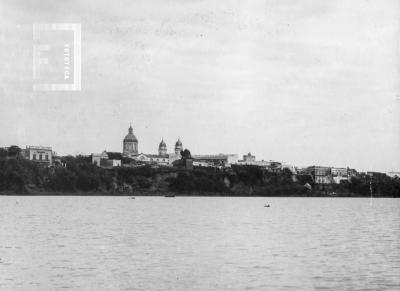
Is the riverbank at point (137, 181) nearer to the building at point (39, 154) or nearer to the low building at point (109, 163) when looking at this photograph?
the building at point (39, 154)

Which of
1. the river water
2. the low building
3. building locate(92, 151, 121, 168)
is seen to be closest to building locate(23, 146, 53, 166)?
building locate(92, 151, 121, 168)

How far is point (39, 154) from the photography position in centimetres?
18188

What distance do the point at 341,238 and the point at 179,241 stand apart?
411 inches

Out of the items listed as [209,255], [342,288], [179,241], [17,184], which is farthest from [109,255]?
[17,184]

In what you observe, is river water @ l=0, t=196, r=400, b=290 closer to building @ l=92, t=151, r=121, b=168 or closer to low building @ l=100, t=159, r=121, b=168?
low building @ l=100, t=159, r=121, b=168

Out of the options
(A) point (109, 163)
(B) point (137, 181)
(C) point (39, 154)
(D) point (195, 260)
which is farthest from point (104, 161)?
(D) point (195, 260)

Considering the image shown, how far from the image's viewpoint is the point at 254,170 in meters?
191

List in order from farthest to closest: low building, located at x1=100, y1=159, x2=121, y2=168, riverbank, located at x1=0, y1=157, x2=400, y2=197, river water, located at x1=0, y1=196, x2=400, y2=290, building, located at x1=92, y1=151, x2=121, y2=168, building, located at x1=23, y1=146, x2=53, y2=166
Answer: building, located at x1=92, y1=151, x2=121, y2=168 < low building, located at x1=100, y1=159, x2=121, y2=168 < building, located at x1=23, y1=146, x2=53, y2=166 < riverbank, located at x1=0, y1=157, x2=400, y2=197 < river water, located at x1=0, y1=196, x2=400, y2=290

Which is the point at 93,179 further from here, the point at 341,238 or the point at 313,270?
the point at 313,270

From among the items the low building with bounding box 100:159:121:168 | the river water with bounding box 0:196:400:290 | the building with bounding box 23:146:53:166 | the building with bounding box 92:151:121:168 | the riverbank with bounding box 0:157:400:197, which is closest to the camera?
the river water with bounding box 0:196:400:290

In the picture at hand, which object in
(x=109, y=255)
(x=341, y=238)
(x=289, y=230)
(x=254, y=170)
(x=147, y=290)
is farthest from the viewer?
(x=254, y=170)

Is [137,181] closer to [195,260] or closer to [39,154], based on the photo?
[39,154]

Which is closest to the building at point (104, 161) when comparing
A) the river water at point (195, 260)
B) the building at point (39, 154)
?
the building at point (39, 154)

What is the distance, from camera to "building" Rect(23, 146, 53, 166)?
590 feet
